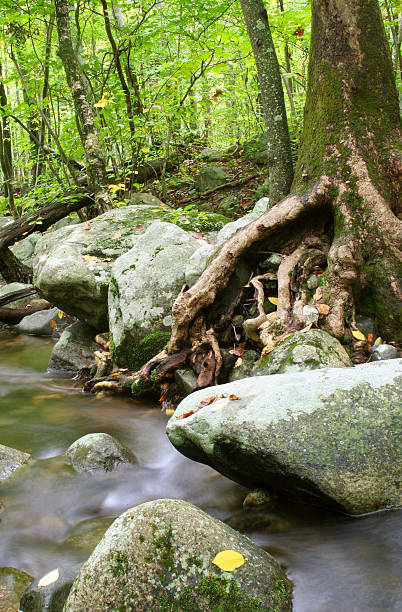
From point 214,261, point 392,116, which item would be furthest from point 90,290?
point 392,116

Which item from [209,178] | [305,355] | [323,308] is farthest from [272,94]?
[209,178]

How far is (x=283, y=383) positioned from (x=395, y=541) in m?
1.07

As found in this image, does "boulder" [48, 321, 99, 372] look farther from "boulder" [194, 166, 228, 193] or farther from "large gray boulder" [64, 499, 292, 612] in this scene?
"boulder" [194, 166, 228, 193]

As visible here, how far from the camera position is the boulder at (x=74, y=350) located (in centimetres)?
698

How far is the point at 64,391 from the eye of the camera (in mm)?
6047

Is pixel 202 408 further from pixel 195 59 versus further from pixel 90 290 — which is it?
pixel 195 59

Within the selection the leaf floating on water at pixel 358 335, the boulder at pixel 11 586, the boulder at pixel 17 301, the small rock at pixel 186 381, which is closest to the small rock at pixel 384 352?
the leaf floating on water at pixel 358 335

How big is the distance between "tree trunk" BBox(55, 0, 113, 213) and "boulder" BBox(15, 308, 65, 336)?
2.51 metres

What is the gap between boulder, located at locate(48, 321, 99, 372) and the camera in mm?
6980

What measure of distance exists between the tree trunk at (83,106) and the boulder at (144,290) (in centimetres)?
346

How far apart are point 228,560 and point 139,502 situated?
66.7 inches

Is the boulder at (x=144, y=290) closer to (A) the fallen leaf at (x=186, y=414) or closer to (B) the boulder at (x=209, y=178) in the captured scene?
(A) the fallen leaf at (x=186, y=414)

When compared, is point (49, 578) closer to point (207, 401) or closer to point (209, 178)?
point (207, 401)

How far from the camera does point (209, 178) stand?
11.7 meters
